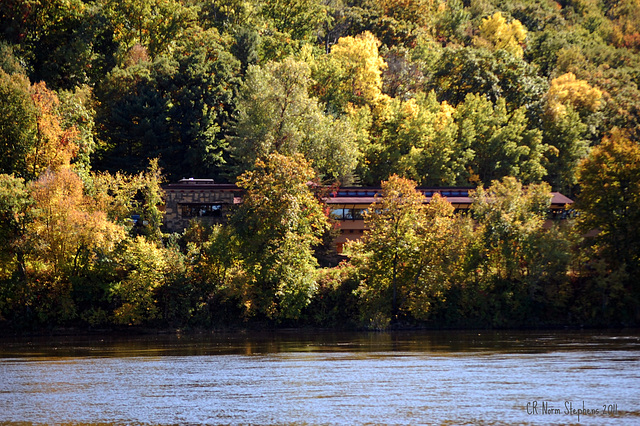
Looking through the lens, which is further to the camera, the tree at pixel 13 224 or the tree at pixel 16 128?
the tree at pixel 16 128

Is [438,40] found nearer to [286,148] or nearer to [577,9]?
[577,9]

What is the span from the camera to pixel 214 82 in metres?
97.5

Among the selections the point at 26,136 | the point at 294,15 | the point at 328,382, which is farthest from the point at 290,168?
the point at 294,15

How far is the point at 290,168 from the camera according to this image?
75000 mm

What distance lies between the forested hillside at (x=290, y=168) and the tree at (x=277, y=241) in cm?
19

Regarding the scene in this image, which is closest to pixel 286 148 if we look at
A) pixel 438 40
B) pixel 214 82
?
pixel 214 82

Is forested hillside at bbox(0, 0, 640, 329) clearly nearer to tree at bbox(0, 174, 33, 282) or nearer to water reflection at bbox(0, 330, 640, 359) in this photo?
tree at bbox(0, 174, 33, 282)

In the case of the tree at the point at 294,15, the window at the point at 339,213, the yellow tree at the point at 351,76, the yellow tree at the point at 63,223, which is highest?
the tree at the point at 294,15

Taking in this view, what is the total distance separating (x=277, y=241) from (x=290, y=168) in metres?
6.21

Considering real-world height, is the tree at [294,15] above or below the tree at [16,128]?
above

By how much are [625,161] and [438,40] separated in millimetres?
84965

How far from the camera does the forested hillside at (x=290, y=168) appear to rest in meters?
73.4

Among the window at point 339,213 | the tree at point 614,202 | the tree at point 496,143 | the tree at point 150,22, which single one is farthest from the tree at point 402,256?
the tree at point 150,22

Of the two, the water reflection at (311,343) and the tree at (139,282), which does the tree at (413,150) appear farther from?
the tree at (139,282)
